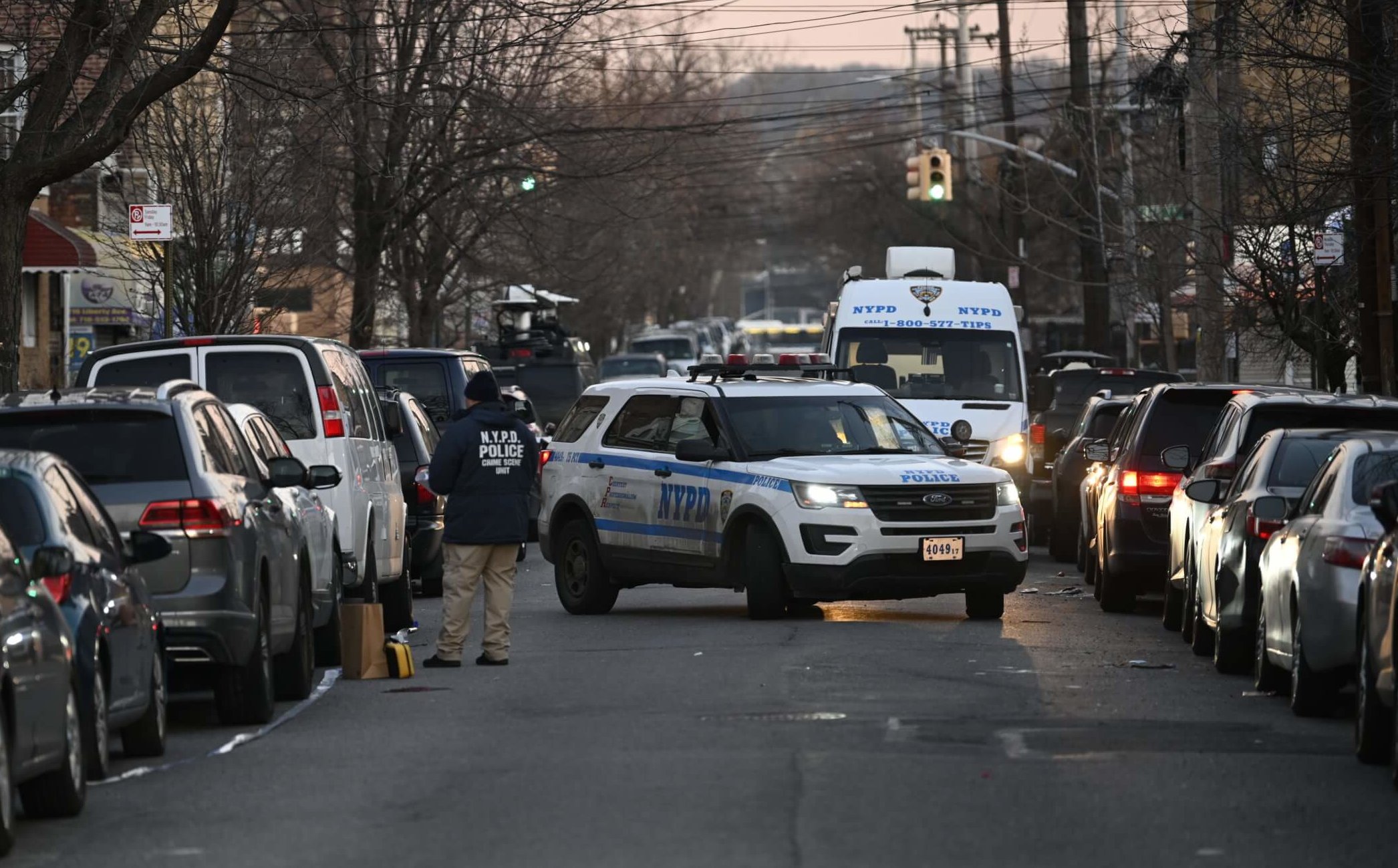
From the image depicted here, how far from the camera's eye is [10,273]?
2033cm

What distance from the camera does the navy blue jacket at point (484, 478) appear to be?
1455cm

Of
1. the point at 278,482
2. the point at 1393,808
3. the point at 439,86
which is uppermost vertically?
the point at 439,86

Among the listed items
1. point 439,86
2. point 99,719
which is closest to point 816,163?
point 439,86

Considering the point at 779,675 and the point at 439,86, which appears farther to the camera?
the point at 439,86

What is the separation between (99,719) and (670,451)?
28.9 feet

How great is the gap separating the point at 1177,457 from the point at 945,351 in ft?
35.7

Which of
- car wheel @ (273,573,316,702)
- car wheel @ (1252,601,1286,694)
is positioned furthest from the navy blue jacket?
car wheel @ (1252,601,1286,694)

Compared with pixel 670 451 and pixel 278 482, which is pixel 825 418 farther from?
pixel 278 482

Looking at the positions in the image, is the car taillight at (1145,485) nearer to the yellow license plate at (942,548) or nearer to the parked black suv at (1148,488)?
the parked black suv at (1148,488)

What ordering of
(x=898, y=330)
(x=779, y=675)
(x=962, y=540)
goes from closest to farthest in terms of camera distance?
(x=779, y=675)
(x=962, y=540)
(x=898, y=330)

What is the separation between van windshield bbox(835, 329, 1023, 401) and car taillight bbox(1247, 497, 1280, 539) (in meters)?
14.0

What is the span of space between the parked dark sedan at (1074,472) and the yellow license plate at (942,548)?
693cm

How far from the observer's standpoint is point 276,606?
41.2 ft

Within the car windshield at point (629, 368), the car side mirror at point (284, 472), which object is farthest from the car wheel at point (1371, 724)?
the car windshield at point (629, 368)
